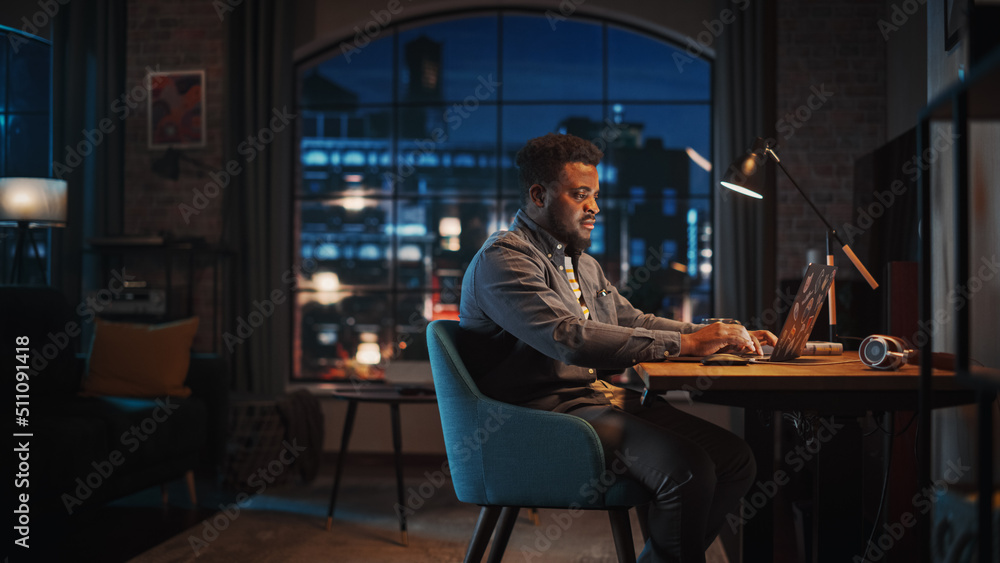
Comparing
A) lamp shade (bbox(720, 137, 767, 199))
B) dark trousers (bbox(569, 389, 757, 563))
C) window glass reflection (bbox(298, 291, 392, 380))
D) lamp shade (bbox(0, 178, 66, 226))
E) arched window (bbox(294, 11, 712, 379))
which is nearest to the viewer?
dark trousers (bbox(569, 389, 757, 563))

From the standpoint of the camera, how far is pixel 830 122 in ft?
16.1

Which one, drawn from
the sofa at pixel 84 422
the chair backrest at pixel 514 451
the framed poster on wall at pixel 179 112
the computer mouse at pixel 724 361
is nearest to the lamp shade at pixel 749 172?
the computer mouse at pixel 724 361

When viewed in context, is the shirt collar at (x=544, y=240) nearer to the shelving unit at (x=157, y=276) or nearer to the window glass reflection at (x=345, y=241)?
the shelving unit at (x=157, y=276)

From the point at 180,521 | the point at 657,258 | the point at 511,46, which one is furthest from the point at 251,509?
the point at 511,46

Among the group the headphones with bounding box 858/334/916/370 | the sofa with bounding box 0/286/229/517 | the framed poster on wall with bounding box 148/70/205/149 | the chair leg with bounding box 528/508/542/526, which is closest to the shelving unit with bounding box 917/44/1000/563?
the headphones with bounding box 858/334/916/370

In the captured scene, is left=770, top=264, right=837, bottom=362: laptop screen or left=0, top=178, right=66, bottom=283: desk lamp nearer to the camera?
left=770, top=264, right=837, bottom=362: laptop screen

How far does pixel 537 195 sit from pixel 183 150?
3.70 m

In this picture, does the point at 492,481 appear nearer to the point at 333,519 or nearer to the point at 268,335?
the point at 333,519

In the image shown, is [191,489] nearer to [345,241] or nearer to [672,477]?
[345,241]

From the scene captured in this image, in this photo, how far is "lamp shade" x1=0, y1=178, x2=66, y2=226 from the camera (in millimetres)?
4145

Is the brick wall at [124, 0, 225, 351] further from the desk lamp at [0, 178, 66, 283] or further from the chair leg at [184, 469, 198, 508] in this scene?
the chair leg at [184, 469, 198, 508]

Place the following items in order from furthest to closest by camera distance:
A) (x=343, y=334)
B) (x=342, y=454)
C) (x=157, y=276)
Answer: (x=343, y=334), (x=157, y=276), (x=342, y=454)

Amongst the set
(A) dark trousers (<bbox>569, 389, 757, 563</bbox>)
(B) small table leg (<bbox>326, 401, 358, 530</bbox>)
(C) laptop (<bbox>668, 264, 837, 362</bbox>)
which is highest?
(C) laptop (<bbox>668, 264, 837, 362</bbox>)

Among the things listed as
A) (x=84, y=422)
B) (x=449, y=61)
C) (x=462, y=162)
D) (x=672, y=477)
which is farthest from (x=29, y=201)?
(x=672, y=477)
